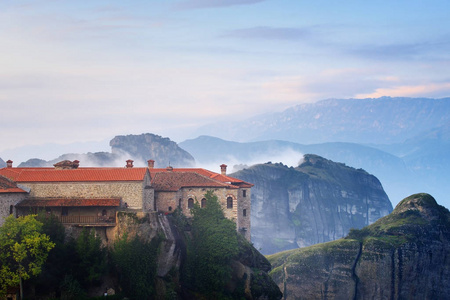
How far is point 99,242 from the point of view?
7494 cm

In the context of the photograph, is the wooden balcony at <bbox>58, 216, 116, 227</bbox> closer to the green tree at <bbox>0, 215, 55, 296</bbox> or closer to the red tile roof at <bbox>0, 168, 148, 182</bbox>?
the red tile roof at <bbox>0, 168, 148, 182</bbox>

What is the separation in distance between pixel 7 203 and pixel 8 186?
2455mm

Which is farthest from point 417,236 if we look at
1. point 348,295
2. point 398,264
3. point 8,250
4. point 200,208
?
point 8,250

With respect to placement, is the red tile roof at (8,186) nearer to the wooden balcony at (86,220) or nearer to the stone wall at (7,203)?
the stone wall at (7,203)

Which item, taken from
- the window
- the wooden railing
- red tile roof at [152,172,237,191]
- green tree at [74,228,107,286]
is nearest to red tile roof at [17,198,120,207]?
the window

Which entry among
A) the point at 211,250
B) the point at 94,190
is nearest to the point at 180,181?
the point at 211,250

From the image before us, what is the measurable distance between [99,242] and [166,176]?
16.8 m

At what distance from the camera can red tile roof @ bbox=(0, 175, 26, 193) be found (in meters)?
75.0

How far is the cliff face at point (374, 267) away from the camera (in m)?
128

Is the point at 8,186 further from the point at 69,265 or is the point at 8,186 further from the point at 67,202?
the point at 69,265

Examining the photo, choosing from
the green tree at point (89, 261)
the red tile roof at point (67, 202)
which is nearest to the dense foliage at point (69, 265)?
the green tree at point (89, 261)

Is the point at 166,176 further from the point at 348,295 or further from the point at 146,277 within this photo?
the point at 348,295

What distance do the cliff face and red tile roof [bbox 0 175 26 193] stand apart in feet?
206

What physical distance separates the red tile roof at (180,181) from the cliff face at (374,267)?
146ft
